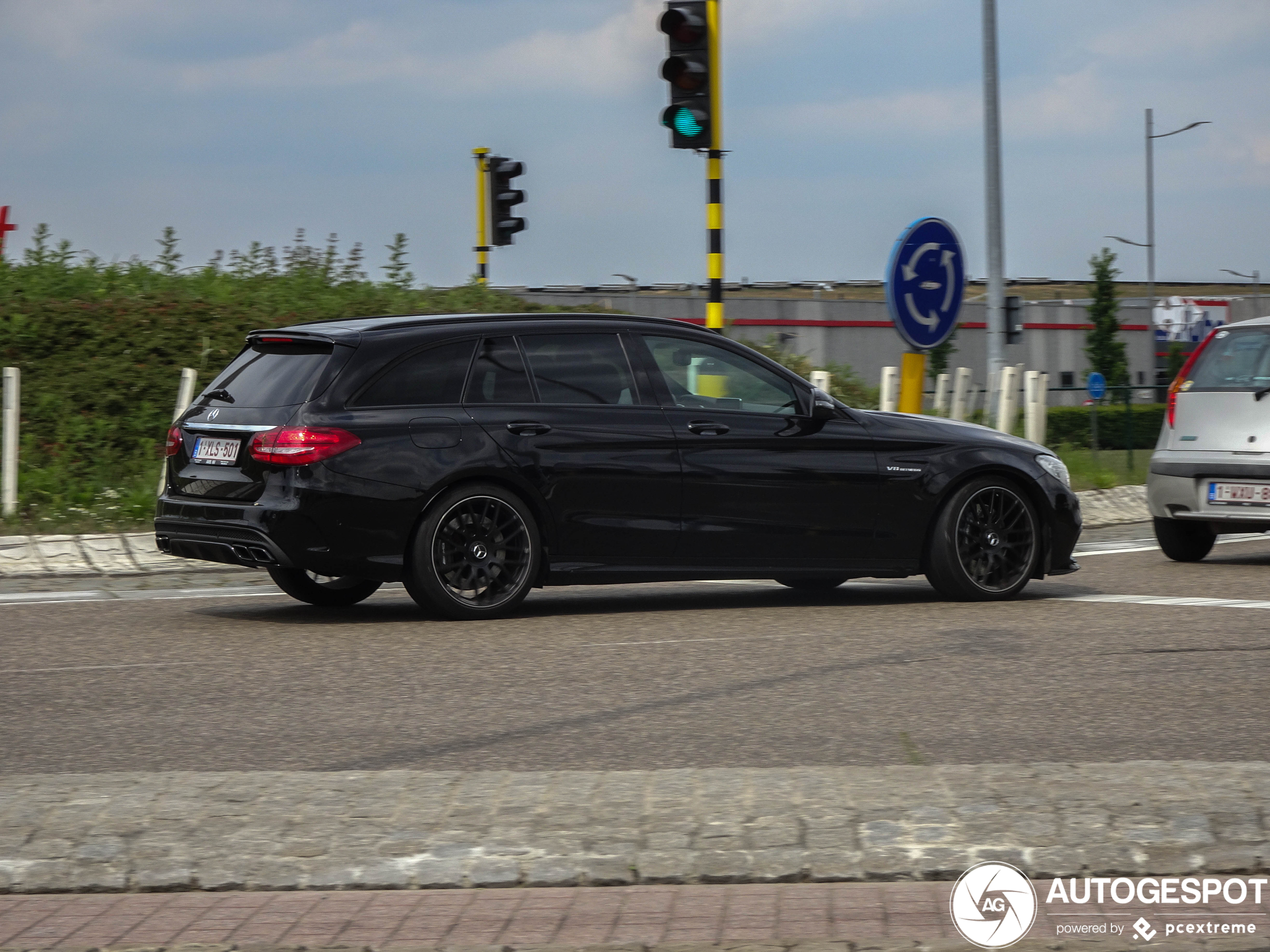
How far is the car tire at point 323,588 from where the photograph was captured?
10.2 meters

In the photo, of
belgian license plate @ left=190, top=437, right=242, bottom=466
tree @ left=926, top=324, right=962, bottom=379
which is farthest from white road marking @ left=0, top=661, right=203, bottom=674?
tree @ left=926, top=324, right=962, bottom=379

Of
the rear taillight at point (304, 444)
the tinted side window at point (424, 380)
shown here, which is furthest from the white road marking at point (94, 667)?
the tinted side window at point (424, 380)

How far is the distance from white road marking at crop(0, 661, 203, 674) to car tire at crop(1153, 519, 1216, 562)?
→ 7241 mm

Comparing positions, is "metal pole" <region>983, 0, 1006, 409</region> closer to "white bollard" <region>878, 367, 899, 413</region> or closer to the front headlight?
"white bollard" <region>878, 367, 899, 413</region>

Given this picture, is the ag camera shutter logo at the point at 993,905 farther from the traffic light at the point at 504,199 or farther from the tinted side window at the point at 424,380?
the traffic light at the point at 504,199

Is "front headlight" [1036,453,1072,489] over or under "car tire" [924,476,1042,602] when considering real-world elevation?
over

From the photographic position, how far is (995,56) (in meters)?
19.0

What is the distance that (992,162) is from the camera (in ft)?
→ 61.9

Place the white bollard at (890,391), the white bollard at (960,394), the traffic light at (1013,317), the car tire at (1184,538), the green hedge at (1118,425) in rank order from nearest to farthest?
1. the car tire at (1184,538)
2. the traffic light at (1013,317)
3. the white bollard at (890,391)
4. the white bollard at (960,394)
5. the green hedge at (1118,425)

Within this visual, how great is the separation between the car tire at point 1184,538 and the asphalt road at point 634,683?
1.82m

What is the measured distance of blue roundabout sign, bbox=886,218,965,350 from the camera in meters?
12.9

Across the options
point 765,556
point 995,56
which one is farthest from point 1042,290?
point 765,556

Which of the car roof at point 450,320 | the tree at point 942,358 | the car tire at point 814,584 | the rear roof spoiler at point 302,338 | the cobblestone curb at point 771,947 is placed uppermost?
the tree at point 942,358

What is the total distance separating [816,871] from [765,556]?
5451mm
